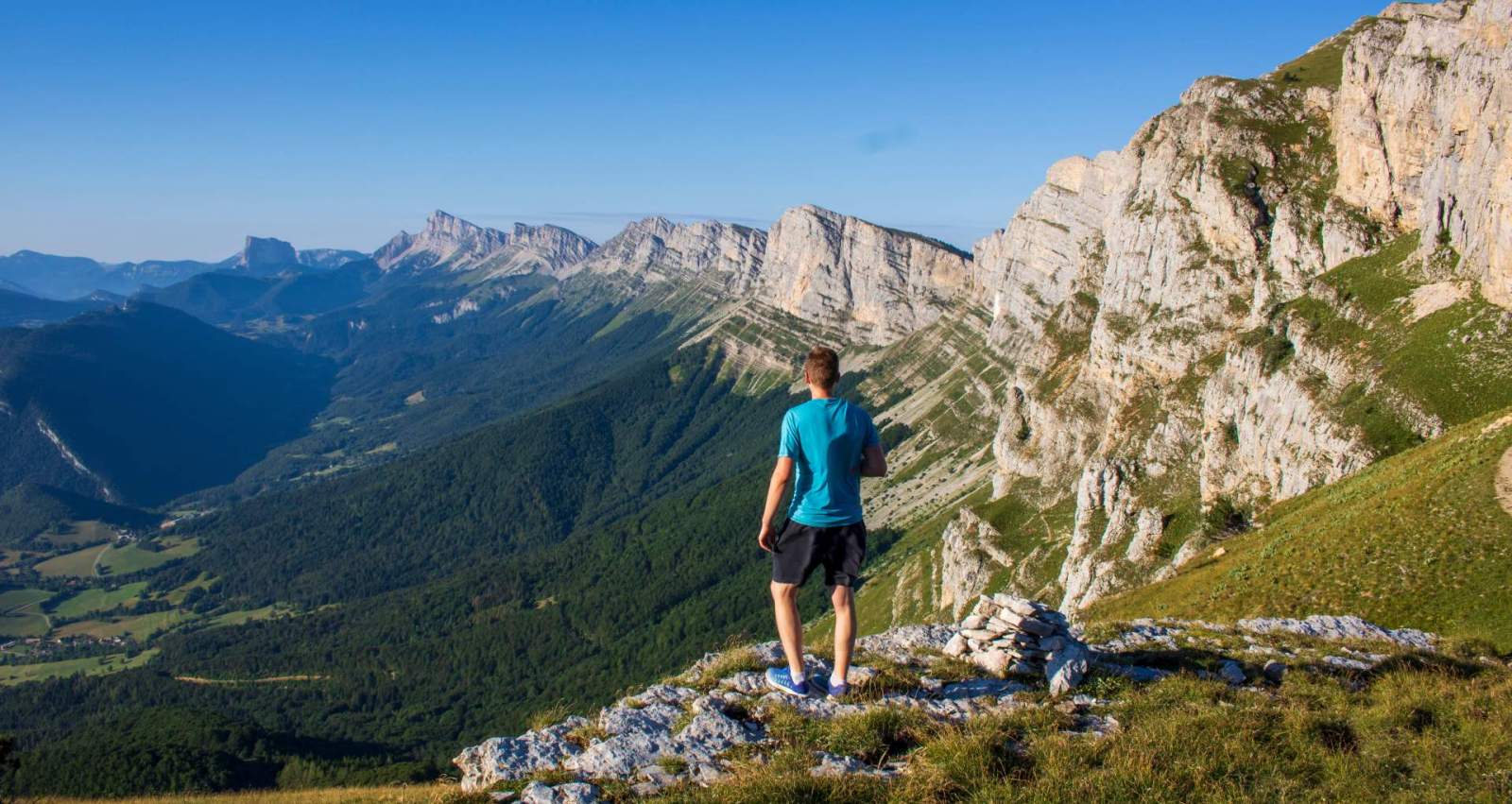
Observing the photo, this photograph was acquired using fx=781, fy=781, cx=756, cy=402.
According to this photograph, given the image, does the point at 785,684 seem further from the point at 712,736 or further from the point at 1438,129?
the point at 1438,129

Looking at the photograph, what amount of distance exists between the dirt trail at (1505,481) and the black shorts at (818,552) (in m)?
36.6

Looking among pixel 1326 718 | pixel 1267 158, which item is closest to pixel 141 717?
pixel 1326 718

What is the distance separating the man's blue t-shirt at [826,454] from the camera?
47.7 ft

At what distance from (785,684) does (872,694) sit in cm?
177

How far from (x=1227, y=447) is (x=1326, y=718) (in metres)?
80.2

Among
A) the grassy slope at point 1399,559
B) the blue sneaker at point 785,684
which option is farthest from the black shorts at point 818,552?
the grassy slope at point 1399,559

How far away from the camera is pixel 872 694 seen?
1580 cm

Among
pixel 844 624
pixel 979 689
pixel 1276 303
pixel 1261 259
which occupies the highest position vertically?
pixel 1261 259

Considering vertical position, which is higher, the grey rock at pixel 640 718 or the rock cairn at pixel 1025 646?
the rock cairn at pixel 1025 646

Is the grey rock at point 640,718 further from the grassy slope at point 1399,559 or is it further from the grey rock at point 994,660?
the grassy slope at point 1399,559

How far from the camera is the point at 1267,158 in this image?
105062mm

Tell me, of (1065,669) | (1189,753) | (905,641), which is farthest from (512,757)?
(1189,753)

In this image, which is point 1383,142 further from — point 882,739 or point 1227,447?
point 882,739

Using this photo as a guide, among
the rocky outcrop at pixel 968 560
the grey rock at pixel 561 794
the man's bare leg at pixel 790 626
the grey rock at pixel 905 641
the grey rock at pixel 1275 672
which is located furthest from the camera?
the rocky outcrop at pixel 968 560
